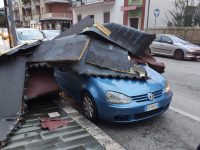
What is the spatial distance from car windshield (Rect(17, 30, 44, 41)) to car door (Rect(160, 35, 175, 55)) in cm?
728

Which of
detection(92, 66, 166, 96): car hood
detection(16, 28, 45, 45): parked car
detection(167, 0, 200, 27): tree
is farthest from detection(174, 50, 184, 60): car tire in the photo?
detection(92, 66, 166, 96): car hood

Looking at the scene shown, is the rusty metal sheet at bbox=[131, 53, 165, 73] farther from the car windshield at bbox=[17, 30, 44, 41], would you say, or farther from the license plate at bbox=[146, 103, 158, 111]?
the car windshield at bbox=[17, 30, 44, 41]

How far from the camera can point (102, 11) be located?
32.6m

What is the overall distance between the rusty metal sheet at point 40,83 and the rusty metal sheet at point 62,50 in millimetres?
539

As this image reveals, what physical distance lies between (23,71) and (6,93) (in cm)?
51

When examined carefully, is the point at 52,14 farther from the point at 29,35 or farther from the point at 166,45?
the point at 29,35

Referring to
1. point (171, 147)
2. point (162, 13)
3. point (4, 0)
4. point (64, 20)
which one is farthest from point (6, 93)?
point (64, 20)

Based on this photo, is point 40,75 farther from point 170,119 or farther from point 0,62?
point 170,119

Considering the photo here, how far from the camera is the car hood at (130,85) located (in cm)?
455

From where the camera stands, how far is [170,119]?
5.18 metres

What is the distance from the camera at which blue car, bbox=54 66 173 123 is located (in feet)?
14.6

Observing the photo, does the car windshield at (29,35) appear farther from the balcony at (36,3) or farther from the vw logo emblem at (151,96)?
the balcony at (36,3)

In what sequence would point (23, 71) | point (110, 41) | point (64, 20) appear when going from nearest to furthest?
point (23, 71), point (110, 41), point (64, 20)

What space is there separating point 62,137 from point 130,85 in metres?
1.51
